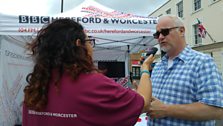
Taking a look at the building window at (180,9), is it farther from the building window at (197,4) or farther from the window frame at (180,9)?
the building window at (197,4)

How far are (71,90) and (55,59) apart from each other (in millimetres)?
197

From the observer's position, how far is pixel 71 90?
1.76 m

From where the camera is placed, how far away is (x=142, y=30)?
6664mm

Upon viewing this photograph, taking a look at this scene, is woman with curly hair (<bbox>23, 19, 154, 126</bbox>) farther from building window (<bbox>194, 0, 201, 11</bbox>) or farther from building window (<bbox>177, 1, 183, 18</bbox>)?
building window (<bbox>177, 1, 183, 18</bbox>)

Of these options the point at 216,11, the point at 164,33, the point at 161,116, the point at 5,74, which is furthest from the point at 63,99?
the point at 216,11

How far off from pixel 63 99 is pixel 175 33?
3.90ft

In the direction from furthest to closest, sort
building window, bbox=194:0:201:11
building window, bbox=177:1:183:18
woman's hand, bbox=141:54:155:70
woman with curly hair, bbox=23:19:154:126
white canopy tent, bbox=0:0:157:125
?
building window, bbox=177:1:183:18 < building window, bbox=194:0:201:11 < white canopy tent, bbox=0:0:157:125 < woman's hand, bbox=141:54:155:70 < woman with curly hair, bbox=23:19:154:126

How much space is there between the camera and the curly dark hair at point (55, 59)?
5.91 ft

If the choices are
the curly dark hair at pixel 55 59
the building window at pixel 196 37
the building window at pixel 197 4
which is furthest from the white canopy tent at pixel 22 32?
the building window at pixel 197 4

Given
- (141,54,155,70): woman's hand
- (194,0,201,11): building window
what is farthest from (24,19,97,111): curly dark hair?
(194,0,201,11): building window

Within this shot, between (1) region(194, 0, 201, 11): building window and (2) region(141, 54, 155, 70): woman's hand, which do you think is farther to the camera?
(1) region(194, 0, 201, 11): building window

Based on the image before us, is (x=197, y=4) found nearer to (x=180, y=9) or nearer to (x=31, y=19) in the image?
(x=180, y=9)

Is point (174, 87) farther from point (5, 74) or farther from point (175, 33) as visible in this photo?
point (5, 74)

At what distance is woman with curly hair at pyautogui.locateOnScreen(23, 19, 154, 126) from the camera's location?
1.75m
